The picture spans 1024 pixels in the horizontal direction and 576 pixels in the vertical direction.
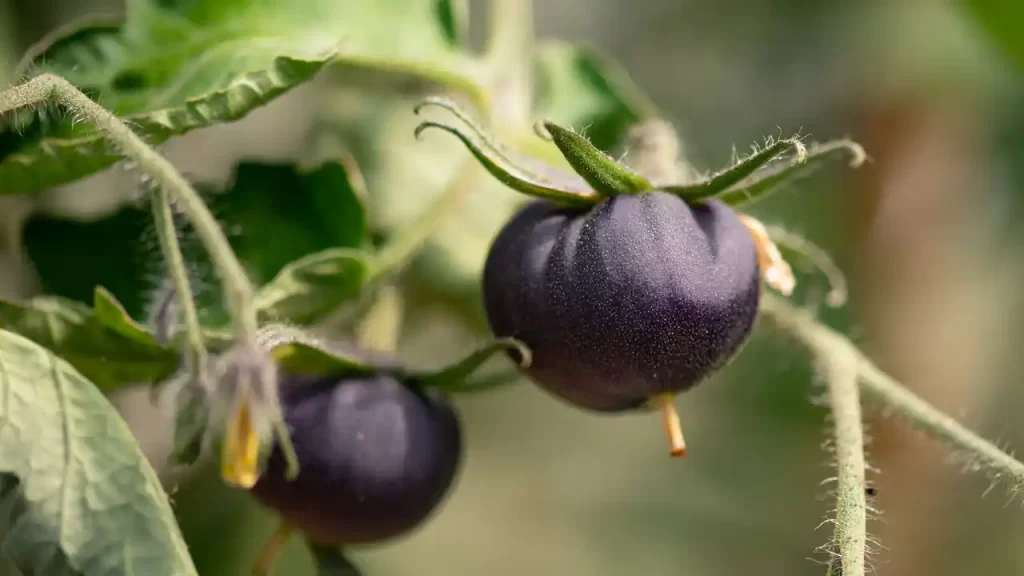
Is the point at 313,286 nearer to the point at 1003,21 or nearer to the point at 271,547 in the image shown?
the point at 271,547

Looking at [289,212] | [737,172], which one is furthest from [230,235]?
[737,172]

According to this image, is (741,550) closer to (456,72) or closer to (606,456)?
(606,456)

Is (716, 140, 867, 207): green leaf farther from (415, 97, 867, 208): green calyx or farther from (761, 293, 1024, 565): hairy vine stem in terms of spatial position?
(761, 293, 1024, 565): hairy vine stem

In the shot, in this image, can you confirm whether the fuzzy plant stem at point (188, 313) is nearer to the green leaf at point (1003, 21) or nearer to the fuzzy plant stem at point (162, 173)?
the fuzzy plant stem at point (162, 173)

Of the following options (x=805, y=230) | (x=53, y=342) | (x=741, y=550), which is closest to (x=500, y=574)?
(x=741, y=550)

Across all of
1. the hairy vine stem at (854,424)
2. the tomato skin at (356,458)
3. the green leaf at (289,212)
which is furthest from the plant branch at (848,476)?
the green leaf at (289,212)

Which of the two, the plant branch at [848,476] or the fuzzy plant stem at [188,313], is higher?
the plant branch at [848,476]

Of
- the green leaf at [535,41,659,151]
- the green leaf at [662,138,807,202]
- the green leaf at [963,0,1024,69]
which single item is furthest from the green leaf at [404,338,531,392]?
the green leaf at [963,0,1024,69]
